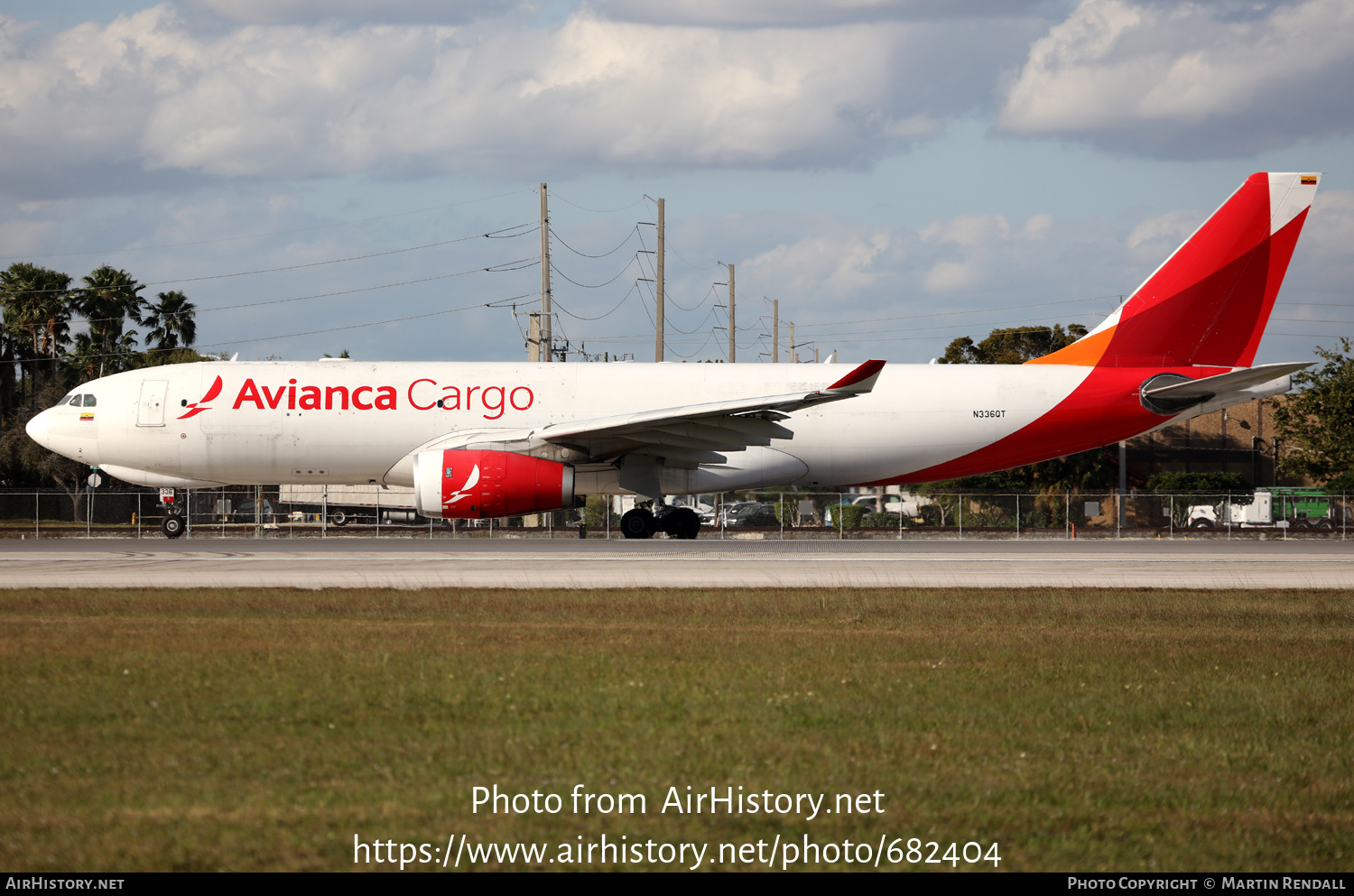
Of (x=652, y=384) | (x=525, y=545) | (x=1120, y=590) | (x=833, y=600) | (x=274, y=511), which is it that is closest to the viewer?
(x=833, y=600)

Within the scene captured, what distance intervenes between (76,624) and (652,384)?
16.9 metres

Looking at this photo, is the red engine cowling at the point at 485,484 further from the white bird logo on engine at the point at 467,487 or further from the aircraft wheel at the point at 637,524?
the aircraft wheel at the point at 637,524

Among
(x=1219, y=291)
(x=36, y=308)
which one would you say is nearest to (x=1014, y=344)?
(x=1219, y=291)

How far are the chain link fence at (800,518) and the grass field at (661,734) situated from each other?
19287 mm

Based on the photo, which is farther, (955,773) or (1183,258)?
(1183,258)

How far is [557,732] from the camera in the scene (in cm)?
684

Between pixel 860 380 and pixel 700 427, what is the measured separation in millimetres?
3594

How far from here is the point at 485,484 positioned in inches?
923

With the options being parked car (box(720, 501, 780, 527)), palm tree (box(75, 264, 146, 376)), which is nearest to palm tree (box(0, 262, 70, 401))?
palm tree (box(75, 264, 146, 376))

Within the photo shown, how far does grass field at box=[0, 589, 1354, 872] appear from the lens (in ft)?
17.0

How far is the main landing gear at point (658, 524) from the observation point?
27.0 m

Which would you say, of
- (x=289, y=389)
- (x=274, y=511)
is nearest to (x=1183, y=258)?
(x=289, y=389)

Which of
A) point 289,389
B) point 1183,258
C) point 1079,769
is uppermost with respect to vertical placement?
point 1183,258

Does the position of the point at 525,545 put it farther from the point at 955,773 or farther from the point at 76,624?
the point at 955,773
